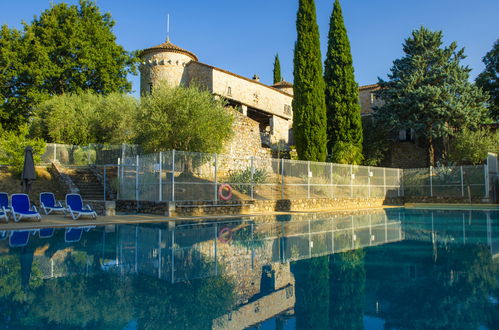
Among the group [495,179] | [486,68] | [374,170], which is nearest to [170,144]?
[374,170]

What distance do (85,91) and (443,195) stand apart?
2825 cm

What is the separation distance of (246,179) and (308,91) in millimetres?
11473

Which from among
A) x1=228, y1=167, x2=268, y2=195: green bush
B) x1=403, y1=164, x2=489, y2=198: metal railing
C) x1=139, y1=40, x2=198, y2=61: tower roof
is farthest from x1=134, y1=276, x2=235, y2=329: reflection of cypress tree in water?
x1=139, y1=40, x2=198, y2=61: tower roof

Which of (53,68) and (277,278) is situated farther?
(53,68)

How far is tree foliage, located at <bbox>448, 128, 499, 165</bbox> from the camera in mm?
27109

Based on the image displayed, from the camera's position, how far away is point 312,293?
4484 millimetres

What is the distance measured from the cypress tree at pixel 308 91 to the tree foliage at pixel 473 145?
10.8 m

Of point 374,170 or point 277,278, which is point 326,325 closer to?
point 277,278

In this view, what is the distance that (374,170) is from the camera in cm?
2370

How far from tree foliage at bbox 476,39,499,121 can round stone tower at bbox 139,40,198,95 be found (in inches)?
1060

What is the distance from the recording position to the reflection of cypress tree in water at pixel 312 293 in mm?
3590

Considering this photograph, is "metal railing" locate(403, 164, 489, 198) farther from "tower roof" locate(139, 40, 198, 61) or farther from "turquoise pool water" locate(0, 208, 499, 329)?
"tower roof" locate(139, 40, 198, 61)

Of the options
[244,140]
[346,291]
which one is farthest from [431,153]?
[346,291]

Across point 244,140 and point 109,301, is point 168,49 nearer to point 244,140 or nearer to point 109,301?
point 244,140
